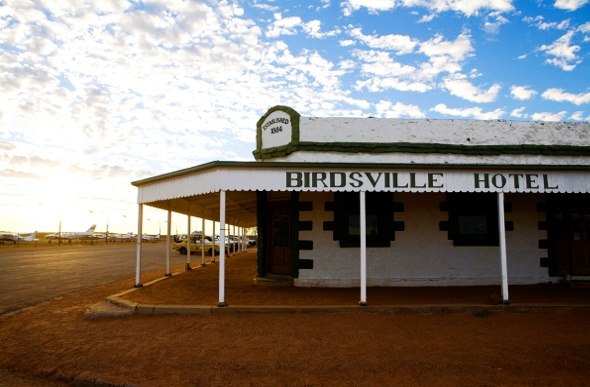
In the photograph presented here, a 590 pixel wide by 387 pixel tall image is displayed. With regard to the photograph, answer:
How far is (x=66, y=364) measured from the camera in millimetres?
5754

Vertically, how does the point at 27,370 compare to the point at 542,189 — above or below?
below

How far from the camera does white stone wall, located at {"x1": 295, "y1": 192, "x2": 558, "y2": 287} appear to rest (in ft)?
36.4

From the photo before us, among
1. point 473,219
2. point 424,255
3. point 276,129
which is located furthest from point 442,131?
point 276,129

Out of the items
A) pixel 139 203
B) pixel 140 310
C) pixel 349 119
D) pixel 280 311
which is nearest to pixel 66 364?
pixel 140 310

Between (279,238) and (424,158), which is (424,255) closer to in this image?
(424,158)

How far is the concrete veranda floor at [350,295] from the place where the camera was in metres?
8.79

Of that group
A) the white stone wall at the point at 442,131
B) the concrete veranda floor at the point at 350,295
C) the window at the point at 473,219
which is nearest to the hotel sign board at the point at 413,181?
the concrete veranda floor at the point at 350,295

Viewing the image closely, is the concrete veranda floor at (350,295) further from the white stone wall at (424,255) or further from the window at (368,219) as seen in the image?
the window at (368,219)

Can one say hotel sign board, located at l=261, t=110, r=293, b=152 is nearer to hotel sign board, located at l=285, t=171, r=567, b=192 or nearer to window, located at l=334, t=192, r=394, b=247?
window, located at l=334, t=192, r=394, b=247

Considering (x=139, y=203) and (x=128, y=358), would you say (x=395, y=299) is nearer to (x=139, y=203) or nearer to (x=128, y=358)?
(x=128, y=358)

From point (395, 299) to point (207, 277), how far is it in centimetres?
742

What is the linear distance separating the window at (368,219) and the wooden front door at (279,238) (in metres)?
1.67

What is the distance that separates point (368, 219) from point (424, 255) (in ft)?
Result: 5.94

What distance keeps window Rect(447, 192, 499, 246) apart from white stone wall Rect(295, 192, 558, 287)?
0.20 meters
